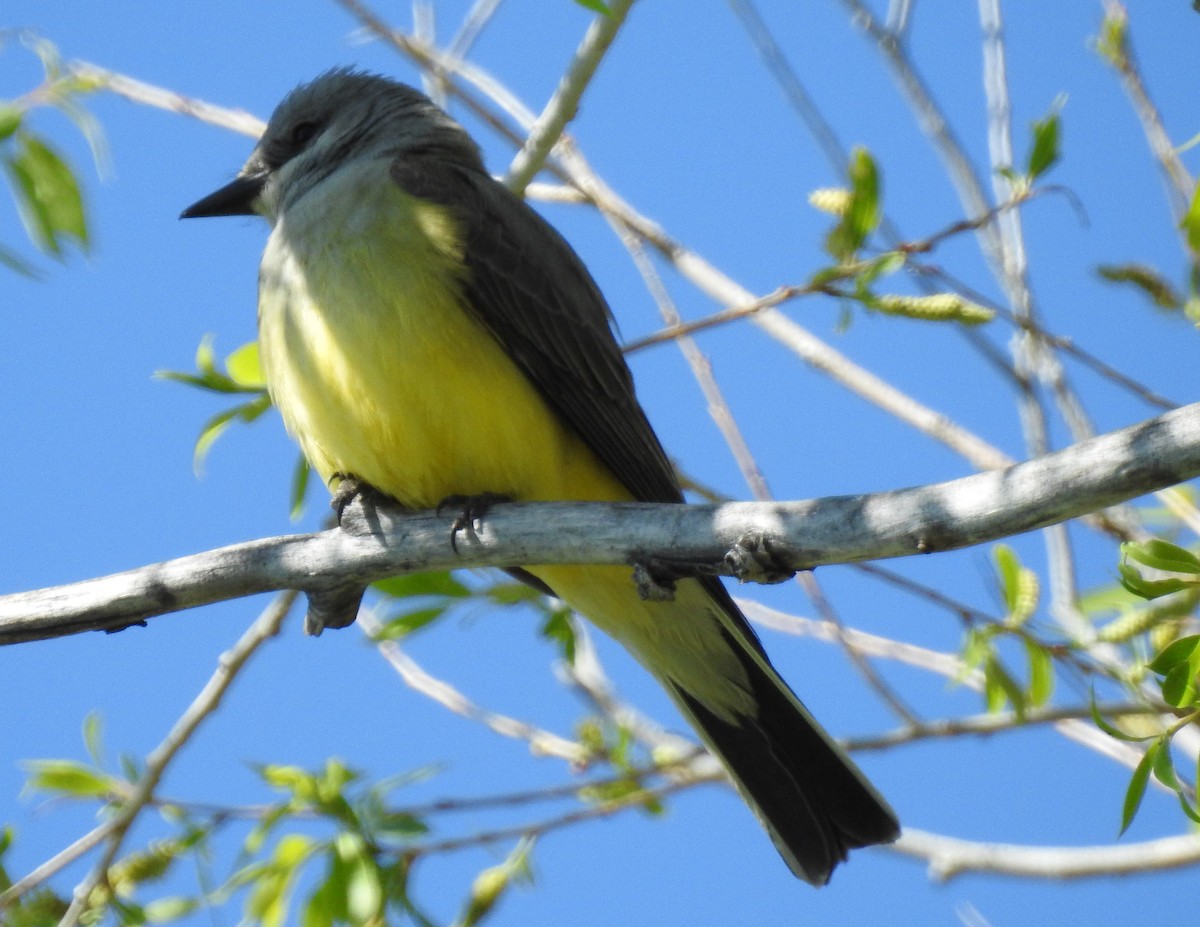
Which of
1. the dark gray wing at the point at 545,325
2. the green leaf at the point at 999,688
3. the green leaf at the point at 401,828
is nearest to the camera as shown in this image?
the green leaf at the point at 999,688

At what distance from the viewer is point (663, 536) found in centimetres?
346

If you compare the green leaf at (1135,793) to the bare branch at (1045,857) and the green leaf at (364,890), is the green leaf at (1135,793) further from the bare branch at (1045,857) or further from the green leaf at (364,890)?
the green leaf at (364,890)

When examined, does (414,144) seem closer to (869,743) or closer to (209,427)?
(209,427)

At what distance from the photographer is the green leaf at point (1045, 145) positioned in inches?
166

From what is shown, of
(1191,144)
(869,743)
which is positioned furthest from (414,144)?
(1191,144)

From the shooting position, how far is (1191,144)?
2969mm

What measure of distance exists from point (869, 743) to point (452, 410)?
5.78 feet

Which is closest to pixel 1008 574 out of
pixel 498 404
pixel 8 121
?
pixel 498 404

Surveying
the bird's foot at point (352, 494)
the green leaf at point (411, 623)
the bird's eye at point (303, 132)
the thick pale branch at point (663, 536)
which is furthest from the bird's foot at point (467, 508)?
the bird's eye at point (303, 132)

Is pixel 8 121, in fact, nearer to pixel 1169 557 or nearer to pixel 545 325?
pixel 545 325

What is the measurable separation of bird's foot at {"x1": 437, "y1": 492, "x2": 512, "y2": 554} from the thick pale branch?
22 millimetres

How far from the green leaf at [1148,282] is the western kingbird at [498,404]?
4.50 feet

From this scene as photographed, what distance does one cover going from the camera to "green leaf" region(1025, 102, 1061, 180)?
421cm

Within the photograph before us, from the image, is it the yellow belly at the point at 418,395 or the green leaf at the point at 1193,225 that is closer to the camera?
the green leaf at the point at 1193,225
